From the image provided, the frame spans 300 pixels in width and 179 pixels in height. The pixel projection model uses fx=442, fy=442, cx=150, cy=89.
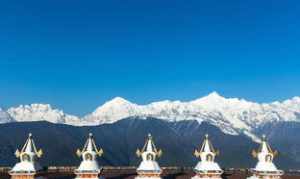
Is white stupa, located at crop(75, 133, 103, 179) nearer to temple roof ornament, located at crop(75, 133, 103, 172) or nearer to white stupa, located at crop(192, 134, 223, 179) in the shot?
temple roof ornament, located at crop(75, 133, 103, 172)

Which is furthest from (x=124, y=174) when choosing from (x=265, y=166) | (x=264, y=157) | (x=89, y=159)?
(x=265, y=166)

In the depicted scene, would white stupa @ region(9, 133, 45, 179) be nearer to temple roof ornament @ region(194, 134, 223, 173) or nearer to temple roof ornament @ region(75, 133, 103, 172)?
temple roof ornament @ region(75, 133, 103, 172)

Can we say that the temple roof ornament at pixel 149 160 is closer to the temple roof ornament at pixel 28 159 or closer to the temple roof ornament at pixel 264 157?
the temple roof ornament at pixel 264 157

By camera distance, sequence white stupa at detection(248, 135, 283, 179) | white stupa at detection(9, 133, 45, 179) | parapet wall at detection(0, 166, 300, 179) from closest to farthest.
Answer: white stupa at detection(9, 133, 45, 179) → white stupa at detection(248, 135, 283, 179) → parapet wall at detection(0, 166, 300, 179)

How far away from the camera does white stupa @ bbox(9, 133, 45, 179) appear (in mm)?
78000

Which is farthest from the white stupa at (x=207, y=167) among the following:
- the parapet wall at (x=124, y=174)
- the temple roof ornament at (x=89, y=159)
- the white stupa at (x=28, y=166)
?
the white stupa at (x=28, y=166)

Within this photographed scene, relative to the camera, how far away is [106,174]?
96000 mm

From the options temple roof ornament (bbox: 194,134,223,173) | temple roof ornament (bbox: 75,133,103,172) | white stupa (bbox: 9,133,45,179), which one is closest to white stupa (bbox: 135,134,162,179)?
temple roof ornament (bbox: 194,134,223,173)

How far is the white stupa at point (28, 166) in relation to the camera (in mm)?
78000

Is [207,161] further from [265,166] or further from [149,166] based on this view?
[149,166]

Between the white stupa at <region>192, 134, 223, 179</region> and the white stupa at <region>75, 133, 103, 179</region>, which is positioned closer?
the white stupa at <region>75, 133, 103, 179</region>

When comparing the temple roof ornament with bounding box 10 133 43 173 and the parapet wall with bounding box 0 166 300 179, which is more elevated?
the temple roof ornament with bounding box 10 133 43 173

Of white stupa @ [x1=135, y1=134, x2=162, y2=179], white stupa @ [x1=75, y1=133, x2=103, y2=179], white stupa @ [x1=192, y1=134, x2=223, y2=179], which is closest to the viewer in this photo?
white stupa @ [x1=75, y1=133, x2=103, y2=179]

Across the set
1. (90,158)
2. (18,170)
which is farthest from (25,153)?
(90,158)
